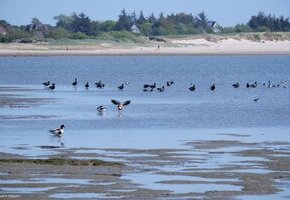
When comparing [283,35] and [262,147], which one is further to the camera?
[283,35]

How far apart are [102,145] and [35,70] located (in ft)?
142

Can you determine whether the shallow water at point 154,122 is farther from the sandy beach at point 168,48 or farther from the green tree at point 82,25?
the green tree at point 82,25

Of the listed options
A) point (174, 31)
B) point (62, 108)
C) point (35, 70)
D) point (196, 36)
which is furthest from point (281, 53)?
point (62, 108)

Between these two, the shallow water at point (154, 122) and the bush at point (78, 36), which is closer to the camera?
the shallow water at point (154, 122)

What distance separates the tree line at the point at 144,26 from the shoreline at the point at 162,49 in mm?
8782

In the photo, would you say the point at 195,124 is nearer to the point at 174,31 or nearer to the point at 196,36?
the point at 196,36

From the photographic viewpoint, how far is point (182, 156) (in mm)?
20547

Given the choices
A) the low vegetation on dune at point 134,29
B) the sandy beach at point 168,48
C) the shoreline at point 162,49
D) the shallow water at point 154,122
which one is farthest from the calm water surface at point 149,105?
the low vegetation on dune at point 134,29

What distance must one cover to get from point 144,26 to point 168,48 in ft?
80.5

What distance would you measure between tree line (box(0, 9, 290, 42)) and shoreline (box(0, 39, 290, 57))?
28.8ft

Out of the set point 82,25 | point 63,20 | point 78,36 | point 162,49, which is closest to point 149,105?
point 162,49

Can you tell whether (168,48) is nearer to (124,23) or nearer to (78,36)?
(78,36)

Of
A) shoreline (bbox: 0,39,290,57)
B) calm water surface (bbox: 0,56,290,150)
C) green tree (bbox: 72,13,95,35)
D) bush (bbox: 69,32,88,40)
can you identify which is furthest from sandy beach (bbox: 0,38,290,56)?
calm water surface (bbox: 0,56,290,150)

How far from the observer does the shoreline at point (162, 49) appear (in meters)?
90.3
